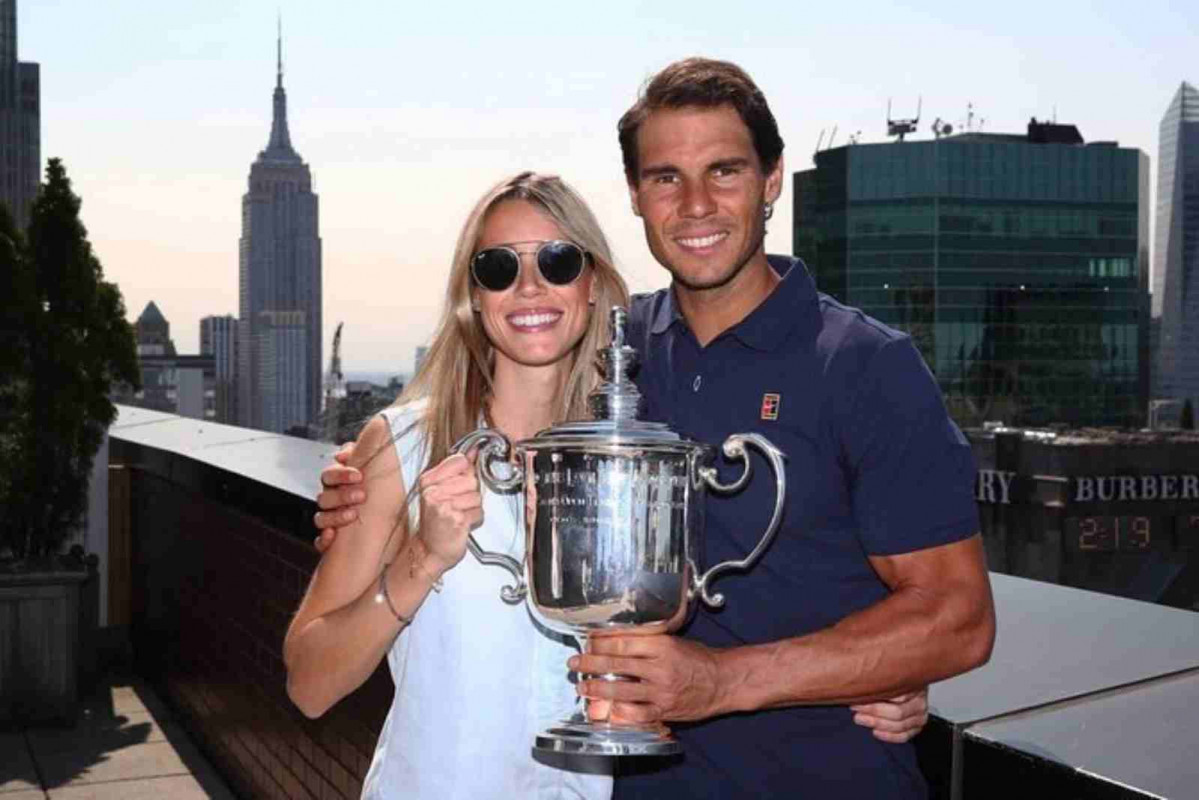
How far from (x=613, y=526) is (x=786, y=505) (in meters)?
0.20

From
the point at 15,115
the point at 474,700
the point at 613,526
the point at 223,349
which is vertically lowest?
the point at 474,700

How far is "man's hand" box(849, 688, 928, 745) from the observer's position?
5.76ft

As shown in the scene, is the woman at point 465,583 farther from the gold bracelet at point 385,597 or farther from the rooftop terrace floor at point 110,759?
the rooftop terrace floor at point 110,759

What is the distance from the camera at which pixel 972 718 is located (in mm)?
1782

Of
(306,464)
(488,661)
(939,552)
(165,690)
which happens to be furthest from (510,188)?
(165,690)

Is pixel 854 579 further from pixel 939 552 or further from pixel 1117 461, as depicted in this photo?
pixel 1117 461

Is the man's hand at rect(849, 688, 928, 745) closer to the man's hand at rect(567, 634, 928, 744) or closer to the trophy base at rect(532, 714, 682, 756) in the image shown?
the man's hand at rect(567, 634, 928, 744)

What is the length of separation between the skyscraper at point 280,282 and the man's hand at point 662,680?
447 feet

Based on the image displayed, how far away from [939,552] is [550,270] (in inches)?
25.9

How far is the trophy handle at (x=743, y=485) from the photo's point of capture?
167cm

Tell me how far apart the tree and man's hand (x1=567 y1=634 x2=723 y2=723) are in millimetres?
5273

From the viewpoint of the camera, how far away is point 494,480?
6.18ft

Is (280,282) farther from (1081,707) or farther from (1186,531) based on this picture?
(1081,707)

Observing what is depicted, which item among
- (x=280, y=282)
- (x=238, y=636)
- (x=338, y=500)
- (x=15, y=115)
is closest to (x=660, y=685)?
(x=338, y=500)
